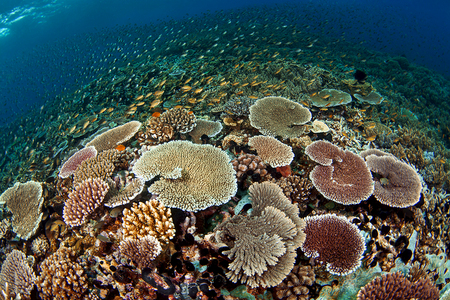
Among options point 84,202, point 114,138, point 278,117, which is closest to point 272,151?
point 278,117

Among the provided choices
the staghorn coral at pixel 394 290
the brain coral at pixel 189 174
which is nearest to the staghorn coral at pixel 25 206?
the brain coral at pixel 189 174

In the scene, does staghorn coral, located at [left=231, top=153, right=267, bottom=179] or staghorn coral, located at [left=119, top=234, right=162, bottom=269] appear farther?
staghorn coral, located at [left=231, top=153, right=267, bottom=179]

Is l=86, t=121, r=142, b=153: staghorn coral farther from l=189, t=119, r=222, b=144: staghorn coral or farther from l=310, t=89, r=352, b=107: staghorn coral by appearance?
l=310, t=89, r=352, b=107: staghorn coral

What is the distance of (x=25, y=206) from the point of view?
416 cm

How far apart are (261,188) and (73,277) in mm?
3065

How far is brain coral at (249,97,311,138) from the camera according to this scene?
4965 mm

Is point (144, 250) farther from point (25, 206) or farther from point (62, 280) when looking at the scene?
point (25, 206)

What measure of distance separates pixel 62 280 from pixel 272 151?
3.98 m

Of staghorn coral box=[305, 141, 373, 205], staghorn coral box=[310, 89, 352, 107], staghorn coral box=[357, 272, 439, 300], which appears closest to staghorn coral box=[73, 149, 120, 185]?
staghorn coral box=[305, 141, 373, 205]

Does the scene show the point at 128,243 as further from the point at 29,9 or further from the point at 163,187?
the point at 29,9

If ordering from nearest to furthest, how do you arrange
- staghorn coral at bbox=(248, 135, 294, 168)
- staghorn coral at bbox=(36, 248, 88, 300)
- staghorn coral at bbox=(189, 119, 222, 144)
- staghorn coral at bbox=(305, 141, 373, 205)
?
staghorn coral at bbox=(36, 248, 88, 300) → staghorn coral at bbox=(305, 141, 373, 205) → staghorn coral at bbox=(248, 135, 294, 168) → staghorn coral at bbox=(189, 119, 222, 144)

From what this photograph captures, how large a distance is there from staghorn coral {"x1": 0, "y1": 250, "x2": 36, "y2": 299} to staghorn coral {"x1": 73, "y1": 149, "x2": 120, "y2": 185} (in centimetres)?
157

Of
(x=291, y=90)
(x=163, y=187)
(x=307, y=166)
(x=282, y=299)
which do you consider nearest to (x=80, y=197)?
(x=163, y=187)

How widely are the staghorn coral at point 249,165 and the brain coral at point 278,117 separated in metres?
1.36
